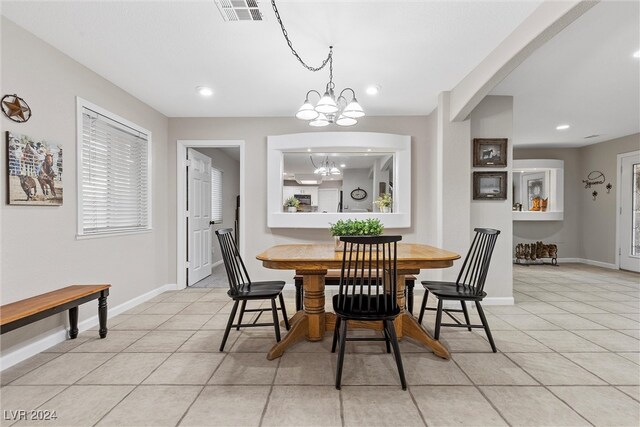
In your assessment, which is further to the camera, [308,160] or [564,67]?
[308,160]

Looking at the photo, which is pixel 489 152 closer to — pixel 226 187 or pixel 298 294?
pixel 298 294

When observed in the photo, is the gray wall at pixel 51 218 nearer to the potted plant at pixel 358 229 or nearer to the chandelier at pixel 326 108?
the chandelier at pixel 326 108

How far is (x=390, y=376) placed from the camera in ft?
6.74

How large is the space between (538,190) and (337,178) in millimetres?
5377

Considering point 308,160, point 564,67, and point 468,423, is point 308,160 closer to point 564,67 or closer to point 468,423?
point 564,67

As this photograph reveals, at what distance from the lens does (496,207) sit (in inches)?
144

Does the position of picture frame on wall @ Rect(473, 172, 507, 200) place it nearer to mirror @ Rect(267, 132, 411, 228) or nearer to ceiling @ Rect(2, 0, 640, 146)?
mirror @ Rect(267, 132, 411, 228)

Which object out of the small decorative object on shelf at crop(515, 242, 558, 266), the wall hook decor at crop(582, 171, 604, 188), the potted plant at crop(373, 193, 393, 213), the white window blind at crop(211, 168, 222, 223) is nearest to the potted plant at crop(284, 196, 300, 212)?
the potted plant at crop(373, 193, 393, 213)

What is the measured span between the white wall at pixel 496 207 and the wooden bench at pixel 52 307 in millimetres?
3917

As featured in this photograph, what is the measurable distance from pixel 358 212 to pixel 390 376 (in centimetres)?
258

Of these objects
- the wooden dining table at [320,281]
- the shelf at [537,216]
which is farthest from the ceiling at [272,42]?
the shelf at [537,216]

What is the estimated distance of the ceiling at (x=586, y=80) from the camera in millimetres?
2434

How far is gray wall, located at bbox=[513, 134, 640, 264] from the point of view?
6.32 m

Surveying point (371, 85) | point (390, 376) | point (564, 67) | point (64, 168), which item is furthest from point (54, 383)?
point (564, 67)
